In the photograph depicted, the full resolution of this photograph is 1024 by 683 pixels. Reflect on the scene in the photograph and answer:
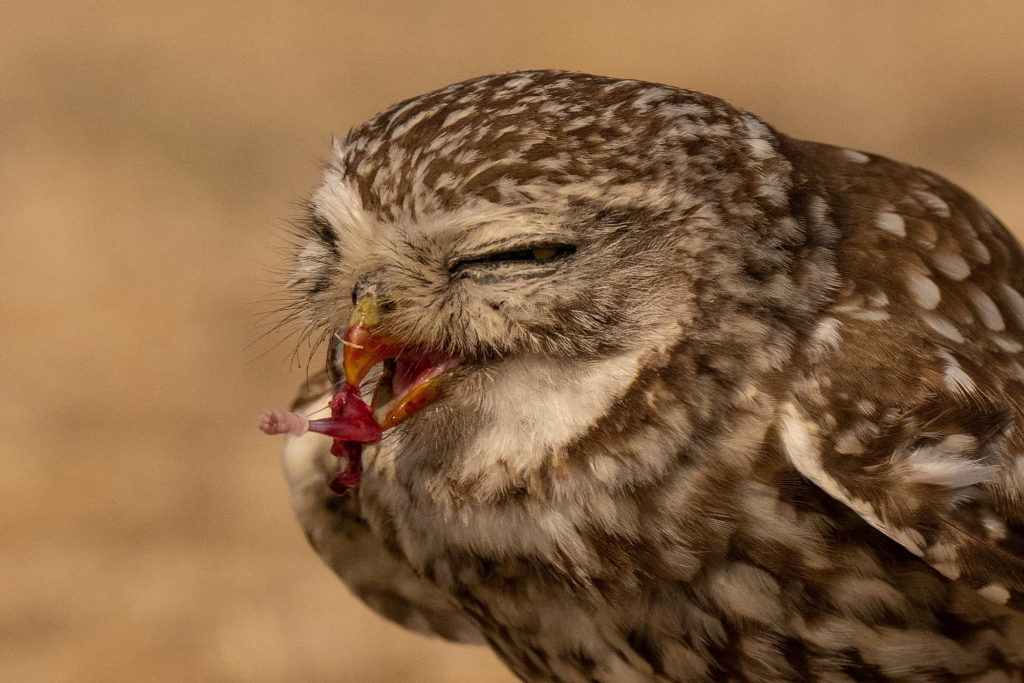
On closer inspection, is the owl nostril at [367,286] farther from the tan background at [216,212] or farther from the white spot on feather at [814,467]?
the tan background at [216,212]

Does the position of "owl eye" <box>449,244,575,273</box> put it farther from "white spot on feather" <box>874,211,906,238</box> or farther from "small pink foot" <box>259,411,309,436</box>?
"white spot on feather" <box>874,211,906,238</box>

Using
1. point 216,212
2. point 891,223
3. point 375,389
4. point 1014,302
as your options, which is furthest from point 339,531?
point 216,212

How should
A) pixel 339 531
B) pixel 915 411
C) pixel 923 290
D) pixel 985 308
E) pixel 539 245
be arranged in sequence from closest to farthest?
1. pixel 539 245
2. pixel 915 411
3. pixel 923 290
4. pixel 985 308
5. pixel 339 531

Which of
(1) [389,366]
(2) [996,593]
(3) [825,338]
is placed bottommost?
(2) [996,593]

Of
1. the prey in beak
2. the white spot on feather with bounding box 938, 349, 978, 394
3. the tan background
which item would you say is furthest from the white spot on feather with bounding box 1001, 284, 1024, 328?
the tan background

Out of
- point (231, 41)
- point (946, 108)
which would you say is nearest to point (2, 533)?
point (231, 41)

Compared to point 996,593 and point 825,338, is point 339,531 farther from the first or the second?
point 996,593
